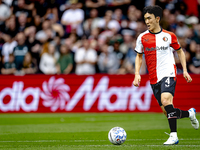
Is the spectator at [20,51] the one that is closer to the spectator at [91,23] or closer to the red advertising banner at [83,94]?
the red advertising banner at [83,94]

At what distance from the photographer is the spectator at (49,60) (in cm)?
1528

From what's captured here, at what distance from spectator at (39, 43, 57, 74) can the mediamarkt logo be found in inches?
19.6

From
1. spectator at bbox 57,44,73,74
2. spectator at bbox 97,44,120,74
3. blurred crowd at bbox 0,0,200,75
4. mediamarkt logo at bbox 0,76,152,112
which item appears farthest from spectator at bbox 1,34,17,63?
spectator at bbox 97,44,120,74

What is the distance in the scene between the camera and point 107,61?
49.6 ft

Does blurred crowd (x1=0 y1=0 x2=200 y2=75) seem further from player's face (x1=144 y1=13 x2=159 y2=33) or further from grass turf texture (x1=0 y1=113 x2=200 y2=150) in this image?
player's face (x1=144 y1=13 x2=159 y2=33)

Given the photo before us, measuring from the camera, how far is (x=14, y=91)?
1501cm

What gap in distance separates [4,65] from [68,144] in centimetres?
922

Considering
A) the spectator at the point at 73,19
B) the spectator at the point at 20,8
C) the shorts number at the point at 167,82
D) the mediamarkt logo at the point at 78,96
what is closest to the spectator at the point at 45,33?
the spectator at the point at 73,19

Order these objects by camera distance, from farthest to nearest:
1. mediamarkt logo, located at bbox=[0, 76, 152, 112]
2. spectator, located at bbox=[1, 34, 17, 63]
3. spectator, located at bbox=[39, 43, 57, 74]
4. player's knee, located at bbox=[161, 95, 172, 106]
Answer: spectator, located at bbox=[1, 34, 17, 63] < spectator, located at bbox=[39, 43, 57, 74] < mediamarkt logo, located at bbox=[0, 76, 152, 112] < player's knee, located at bbox=[161, 95, 172, 106]

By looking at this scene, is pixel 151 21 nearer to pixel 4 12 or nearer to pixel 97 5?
pixel 97 5

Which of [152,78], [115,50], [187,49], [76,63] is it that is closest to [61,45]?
[76,63]

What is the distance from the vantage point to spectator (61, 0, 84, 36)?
17078mm

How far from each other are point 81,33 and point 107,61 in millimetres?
2560

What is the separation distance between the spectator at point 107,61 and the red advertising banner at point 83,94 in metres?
0.38
